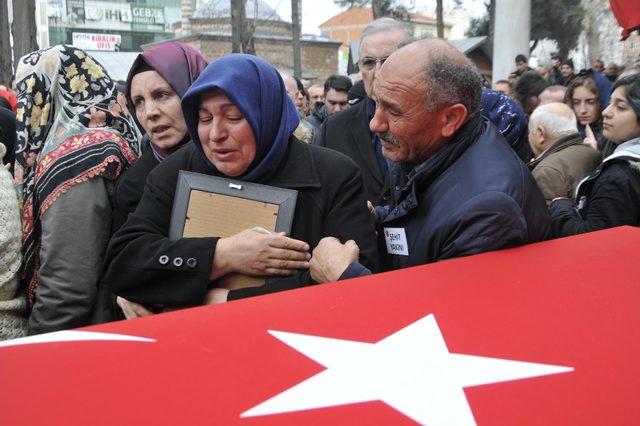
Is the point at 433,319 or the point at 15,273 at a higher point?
the point at 433,319

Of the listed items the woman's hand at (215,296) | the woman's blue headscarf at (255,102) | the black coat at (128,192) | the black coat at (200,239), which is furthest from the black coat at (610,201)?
the black coat at (128,192)

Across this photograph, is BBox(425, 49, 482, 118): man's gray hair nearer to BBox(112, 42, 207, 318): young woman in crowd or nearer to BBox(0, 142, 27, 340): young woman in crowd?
BBox(112, 42, 207, 318): young woman in crowd

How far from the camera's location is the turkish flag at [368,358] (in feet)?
3.35

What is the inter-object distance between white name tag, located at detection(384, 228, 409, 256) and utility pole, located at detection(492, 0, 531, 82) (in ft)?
44.6

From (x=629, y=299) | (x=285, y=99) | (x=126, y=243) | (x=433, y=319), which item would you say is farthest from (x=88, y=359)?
(x=285, y=99)

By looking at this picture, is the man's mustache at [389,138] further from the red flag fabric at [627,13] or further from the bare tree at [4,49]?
the bare tree at [4,49]

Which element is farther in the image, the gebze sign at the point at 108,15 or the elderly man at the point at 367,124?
the gebze sign at the point at 108,15

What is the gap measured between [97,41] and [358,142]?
2677 inches

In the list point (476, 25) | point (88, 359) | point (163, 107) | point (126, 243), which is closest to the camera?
point (88, 359)

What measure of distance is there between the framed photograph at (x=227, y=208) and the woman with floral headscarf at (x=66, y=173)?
59 cm

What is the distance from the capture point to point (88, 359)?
1219mm

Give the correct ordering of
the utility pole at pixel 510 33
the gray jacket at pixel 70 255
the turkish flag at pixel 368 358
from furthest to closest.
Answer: the utility pole at pixel 510 33
the gray jacket at pixel 70 255
the turkish flag at pixel 368 358

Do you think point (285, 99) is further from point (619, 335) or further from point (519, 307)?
point (619, 335)

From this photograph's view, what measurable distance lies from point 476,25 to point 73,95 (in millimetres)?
40187
